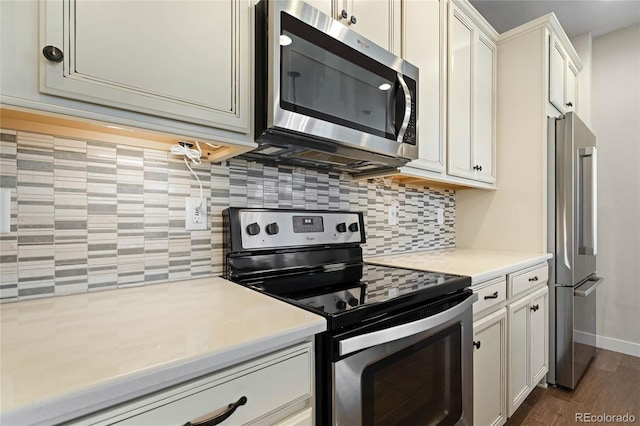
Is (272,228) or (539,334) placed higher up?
(272,228)

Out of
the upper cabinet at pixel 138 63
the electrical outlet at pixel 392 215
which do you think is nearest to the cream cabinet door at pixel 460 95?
the electrical outlet at pixel 392 215

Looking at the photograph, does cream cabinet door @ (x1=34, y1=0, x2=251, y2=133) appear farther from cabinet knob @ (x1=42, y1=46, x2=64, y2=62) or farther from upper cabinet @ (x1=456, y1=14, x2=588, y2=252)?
upper cabinet @ (x1=456, y1=14, x2=588, y2=252)

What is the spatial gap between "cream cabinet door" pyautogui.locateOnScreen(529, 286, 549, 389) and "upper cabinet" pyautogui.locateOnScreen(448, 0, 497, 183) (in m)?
0.80

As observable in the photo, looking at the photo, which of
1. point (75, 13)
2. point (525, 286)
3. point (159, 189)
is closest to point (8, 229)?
point (159, 189)

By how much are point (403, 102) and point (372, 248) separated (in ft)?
2.61

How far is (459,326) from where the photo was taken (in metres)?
1.20

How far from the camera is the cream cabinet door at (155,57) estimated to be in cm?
71

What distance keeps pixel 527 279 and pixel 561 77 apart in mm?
1616

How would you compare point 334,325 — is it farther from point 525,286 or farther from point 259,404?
point 525,286

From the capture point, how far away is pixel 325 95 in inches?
44.0

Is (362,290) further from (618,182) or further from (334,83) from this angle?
(618,182)

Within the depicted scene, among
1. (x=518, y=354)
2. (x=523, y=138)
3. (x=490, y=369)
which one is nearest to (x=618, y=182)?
(x=523, y=138)

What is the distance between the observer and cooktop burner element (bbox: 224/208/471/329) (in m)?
0.94

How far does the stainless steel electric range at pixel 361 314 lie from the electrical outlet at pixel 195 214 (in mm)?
80
